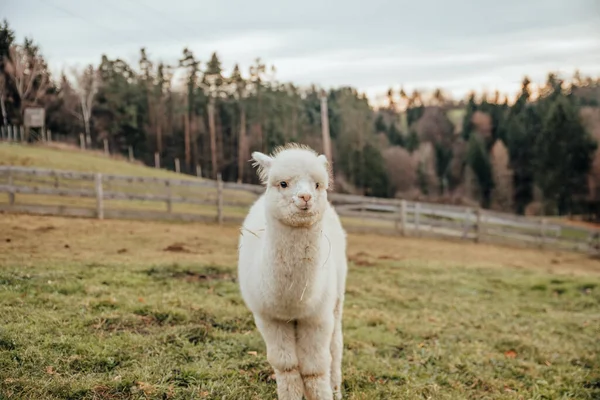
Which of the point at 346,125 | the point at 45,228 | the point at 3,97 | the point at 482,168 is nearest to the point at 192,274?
the point at 45,228

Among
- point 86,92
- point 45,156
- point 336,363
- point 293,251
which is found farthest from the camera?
point 86,92

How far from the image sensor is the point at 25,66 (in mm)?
A: 4051

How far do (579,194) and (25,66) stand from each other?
35.9 m

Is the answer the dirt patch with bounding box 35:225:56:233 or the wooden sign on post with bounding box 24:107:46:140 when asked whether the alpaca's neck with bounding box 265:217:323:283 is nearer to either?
the wooden sign on post with bounding box 24:107:46:140

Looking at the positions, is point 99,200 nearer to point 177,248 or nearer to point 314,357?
point 177,248

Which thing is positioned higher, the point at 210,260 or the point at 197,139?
the point at 197,139

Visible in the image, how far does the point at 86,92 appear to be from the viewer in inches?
199

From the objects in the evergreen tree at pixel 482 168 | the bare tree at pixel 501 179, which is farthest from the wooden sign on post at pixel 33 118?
the evergreen tree at pixel 482 168

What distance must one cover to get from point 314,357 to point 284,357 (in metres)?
0.21

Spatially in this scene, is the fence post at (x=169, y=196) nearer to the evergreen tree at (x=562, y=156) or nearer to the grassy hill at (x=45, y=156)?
the grassy hill at (x=45, y=156)

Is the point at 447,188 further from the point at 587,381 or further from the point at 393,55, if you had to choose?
the point at 587,381

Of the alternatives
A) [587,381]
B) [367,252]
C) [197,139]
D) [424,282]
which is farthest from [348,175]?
[587,381]

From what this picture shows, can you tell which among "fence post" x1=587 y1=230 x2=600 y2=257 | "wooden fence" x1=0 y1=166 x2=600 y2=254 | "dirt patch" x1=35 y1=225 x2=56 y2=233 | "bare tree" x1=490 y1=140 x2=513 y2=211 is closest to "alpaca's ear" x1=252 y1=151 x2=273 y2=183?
"wooden fence" x1=0 y1=166 x2=600 y2=254

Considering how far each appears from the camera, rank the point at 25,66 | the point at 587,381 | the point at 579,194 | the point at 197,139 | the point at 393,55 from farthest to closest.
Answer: the point at 579,194, the point at 197,139, the point at 393,55, the point at 587,381, the point at 25,66
